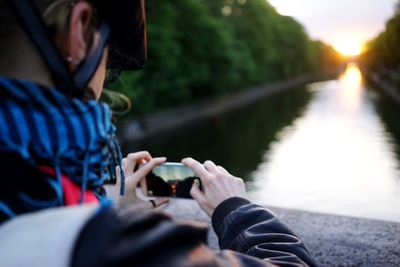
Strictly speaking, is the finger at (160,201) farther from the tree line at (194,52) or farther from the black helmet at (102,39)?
the tree line at (194,52)

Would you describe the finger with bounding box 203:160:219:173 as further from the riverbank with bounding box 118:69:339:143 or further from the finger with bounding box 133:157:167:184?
the riverbank with bounding box 118:69:339:143

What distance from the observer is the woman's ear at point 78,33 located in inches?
37.0

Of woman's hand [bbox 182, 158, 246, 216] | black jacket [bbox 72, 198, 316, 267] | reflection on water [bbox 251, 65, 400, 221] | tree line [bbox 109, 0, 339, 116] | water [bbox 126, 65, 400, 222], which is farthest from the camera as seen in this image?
tree line [bbox 109, 0, 339, 116]

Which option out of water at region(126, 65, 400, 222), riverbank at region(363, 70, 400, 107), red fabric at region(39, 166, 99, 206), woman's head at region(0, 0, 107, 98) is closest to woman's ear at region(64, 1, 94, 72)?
woman's head at region(0, 0, 107, 98)

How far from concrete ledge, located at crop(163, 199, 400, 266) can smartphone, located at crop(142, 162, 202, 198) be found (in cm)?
84

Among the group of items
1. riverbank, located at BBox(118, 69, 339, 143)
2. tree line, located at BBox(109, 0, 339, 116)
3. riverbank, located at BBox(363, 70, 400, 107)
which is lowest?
riverbank, located at BBox(363, 70, 400, 107)

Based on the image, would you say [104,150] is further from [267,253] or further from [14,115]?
[267,253]

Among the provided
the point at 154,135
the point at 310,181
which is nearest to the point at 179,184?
the point at 310,181

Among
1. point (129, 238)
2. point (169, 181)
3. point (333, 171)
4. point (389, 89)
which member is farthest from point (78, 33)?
point (389, 89)

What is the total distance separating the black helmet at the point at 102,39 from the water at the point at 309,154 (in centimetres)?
358

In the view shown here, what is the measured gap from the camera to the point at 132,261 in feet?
2.51

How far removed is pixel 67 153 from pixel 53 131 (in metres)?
0.05

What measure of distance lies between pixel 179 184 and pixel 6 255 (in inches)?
39.6

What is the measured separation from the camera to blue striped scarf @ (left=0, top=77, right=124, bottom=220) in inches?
33.9
